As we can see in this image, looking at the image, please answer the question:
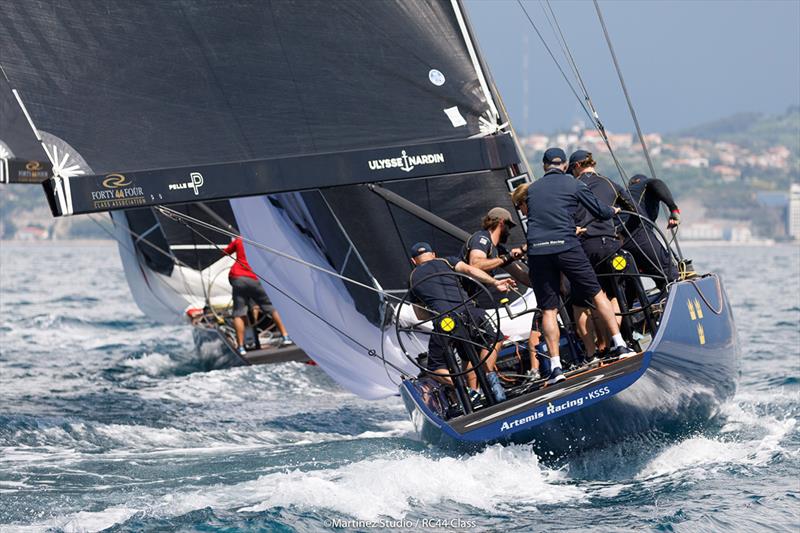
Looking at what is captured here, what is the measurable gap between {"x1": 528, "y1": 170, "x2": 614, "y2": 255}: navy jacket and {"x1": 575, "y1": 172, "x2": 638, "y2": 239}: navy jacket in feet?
0.91

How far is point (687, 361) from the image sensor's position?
7176mm

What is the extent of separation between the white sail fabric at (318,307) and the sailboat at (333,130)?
1875mm

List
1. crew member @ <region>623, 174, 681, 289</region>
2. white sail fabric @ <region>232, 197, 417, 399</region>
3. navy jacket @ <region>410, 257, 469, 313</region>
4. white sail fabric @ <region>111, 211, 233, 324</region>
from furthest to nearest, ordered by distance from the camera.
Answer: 1. white sail fabric @ <region>111, 211, 233, 324</region>
2. white sail fabric @ <region>232, 197, 417, 399</region>
3. crew member @ <region>623, 174, 681, 289</region>
4. navy jacket @ <region>410, 257, 469, 313</region>

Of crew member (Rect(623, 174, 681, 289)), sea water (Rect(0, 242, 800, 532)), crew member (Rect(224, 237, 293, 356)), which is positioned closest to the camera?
sea water (Rect(0, 242, 800, 532))

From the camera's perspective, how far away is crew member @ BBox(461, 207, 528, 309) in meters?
7.59

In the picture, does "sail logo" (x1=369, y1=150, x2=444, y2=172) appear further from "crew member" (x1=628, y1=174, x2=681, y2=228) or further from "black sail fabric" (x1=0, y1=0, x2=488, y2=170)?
"crew member" (x1=628, y1=174, x2=681, y2=228)

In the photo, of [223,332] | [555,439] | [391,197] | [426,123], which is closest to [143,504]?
[555,439]

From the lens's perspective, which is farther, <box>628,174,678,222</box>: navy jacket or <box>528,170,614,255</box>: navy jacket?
<box>628,174,678,222</box>: navy jacket

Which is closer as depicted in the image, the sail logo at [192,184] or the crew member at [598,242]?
the sail logo at [192,184]

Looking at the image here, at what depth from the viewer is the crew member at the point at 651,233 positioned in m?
8.38

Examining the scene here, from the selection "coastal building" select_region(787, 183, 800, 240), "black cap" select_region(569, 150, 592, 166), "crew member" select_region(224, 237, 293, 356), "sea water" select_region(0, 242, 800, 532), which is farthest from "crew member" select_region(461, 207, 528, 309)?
"coastal building" select_region(787, 183, 800, 240)

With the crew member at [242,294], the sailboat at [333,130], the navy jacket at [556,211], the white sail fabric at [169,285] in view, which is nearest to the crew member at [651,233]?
the sailboat at [333,130]

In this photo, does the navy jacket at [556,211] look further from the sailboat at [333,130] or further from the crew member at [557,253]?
the sailboat at [333,130]

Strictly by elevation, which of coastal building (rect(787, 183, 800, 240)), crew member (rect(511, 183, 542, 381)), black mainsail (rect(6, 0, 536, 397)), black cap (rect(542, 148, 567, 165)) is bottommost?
coastal building (rect(787, 183, 800, 240))
